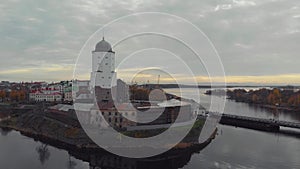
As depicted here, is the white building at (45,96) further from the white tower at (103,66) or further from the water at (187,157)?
the water at (187,157)


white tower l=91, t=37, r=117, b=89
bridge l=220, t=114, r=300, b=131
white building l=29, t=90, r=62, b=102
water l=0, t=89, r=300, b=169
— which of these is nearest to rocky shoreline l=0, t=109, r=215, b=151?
water l=0, t=89, r=300, b=169

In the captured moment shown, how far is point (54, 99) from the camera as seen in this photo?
70.8ft

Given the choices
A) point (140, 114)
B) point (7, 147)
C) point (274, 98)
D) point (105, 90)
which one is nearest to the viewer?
point (7, 147)

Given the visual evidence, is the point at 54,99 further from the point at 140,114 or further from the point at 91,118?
the point at 140,114

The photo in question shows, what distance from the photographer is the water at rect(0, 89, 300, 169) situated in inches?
317

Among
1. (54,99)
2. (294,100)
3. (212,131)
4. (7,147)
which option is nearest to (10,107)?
(54,99)

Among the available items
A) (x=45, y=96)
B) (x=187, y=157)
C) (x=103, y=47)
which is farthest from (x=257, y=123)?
(x=45, y=96)

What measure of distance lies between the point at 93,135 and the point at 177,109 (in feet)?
12.7

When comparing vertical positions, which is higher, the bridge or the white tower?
the white tower

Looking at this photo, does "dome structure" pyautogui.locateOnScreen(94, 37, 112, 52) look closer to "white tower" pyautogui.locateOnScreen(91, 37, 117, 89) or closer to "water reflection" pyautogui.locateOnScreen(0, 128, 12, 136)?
"white tower" pyautogui.locateOnScreen(91, 37, 117, 89)

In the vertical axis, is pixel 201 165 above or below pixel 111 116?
below

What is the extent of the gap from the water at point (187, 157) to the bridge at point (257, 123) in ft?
7.68

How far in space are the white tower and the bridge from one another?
748 cm

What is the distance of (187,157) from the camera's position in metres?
8.79
